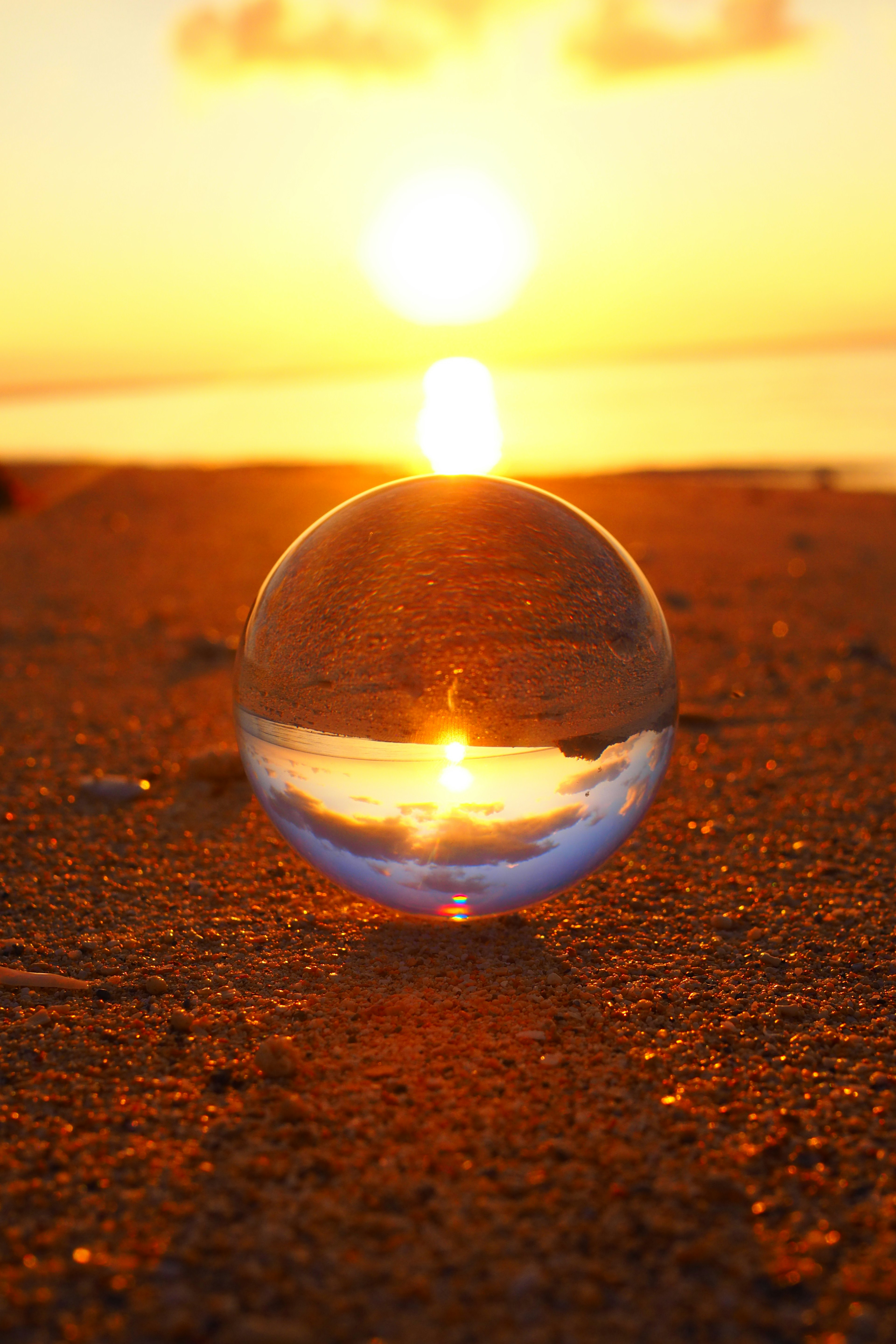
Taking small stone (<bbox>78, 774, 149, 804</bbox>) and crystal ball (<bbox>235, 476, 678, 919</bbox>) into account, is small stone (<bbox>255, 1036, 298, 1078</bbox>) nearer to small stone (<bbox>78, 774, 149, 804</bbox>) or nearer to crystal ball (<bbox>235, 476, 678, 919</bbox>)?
crystal ball (<bbox>235, 476, 678, 919</bbox>)

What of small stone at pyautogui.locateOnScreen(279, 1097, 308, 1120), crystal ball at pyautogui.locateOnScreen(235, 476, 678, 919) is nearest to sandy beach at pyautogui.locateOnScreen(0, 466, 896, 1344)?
small stone at pyautogui.locateOnScreen(279, 1097, 308, 1120)

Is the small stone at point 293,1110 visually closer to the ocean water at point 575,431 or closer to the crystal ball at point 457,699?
the crystal ball at point 457,699

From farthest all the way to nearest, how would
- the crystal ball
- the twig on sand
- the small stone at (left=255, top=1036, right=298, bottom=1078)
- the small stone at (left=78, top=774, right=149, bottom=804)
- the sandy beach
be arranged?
the small stone at (left=78, top=774, right=149, bottom=804), the twig on sand, the crystal ball, the small stone at (left=255, top=1036, right=298, bottom=1078), the sandy beach

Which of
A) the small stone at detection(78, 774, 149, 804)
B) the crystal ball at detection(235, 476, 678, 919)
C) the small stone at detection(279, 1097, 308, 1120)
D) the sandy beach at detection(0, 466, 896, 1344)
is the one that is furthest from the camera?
the small stone at detection(78, 774, 149, 804)

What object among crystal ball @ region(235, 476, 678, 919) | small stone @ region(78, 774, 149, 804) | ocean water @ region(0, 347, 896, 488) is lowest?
crystal ball @ region(235, 476, 678, 919)

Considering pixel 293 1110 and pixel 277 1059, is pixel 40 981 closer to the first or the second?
pixel 277 1059

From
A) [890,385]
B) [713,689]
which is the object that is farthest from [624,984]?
[890,385]
